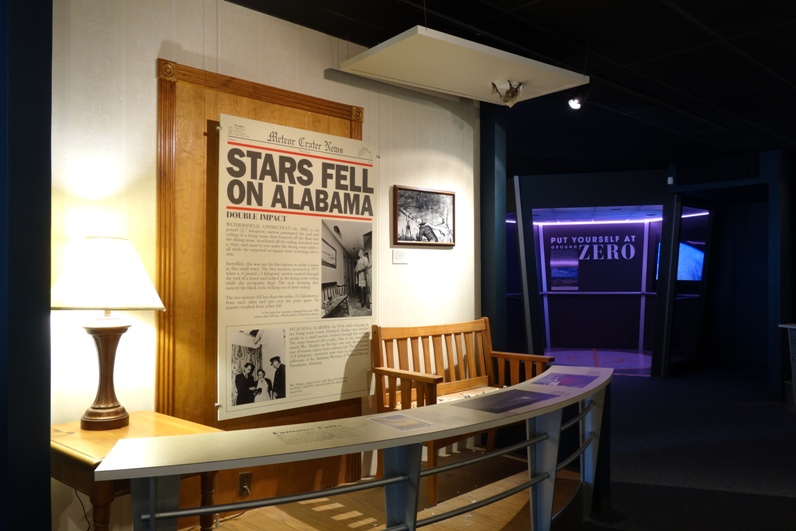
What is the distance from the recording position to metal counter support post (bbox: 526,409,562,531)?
2.65 metres

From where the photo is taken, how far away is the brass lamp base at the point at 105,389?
9.43ft

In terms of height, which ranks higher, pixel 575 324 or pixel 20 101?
pixel 20 101

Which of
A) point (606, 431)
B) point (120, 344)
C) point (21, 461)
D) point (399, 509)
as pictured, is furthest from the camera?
point (606, 431)

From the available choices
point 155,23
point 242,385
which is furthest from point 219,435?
point 155,23

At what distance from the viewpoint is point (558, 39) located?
4.34 metres

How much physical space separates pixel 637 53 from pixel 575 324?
7.40 metres

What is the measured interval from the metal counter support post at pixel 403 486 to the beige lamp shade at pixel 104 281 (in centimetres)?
144

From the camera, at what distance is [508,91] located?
14.6 feet

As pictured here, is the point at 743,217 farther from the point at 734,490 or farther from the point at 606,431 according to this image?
the point at 606,431

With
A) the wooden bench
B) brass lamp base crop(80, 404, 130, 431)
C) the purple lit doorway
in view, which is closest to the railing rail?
brass lamp base crop(80, 404, 130, 431)

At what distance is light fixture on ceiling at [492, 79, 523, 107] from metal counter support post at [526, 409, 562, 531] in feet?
8.41

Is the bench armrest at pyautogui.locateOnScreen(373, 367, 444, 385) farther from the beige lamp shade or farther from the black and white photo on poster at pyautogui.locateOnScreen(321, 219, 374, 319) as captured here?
the beige lamp shade

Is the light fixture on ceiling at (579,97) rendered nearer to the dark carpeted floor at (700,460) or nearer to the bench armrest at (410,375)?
the bench armrest at (410,375)

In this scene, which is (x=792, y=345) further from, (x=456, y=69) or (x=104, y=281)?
(x=104, y=281)
